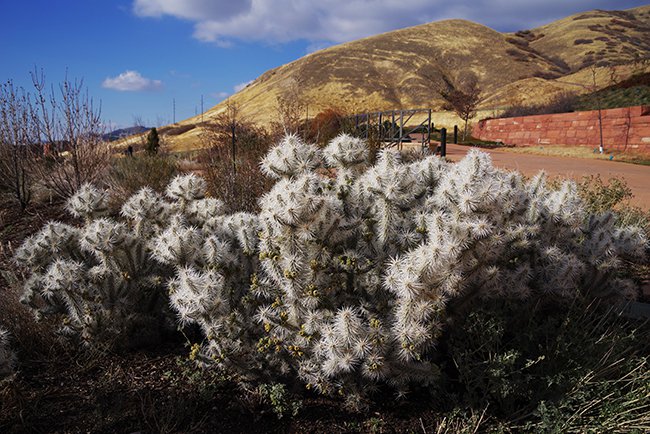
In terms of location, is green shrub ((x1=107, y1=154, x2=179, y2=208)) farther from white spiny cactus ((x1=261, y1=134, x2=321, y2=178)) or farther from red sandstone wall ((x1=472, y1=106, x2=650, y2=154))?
red sandstone wall ((x1=472, y1=106, x2=650, y2=154))

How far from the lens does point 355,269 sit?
2.59 meters

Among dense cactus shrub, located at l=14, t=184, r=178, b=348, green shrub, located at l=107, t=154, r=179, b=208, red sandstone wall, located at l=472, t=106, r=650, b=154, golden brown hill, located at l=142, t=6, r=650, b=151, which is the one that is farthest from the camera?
golden brown hill, located at l=142, t=6, r=650, b=151

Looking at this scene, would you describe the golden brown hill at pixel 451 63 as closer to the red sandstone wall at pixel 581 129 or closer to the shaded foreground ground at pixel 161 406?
the red sandstone wall at pixel 581 129

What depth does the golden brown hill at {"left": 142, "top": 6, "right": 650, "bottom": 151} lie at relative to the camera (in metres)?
60.1

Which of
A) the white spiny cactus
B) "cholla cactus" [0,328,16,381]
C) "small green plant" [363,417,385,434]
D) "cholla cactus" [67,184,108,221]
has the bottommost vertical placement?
"small green plant" [363,417,385,434]

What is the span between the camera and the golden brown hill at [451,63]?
197 ft

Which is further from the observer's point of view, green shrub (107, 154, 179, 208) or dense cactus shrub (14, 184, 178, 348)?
green shrub (107, 154, 179, 208)

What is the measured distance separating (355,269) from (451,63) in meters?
86.6

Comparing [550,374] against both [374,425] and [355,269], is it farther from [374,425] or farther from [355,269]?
[355,269]

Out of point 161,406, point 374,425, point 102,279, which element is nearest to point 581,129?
point 374,425

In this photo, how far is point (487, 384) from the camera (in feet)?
8.14

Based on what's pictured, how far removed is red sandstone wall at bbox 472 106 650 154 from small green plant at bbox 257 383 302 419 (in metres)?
21.7

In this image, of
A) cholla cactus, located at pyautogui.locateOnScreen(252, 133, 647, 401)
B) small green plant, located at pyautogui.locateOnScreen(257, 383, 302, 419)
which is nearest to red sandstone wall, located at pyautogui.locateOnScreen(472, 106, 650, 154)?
cholla cactus, located at pyautogui.locateOnScreen(252, 133, 647, 401)

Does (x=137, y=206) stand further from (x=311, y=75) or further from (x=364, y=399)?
(x=311, y=75)
